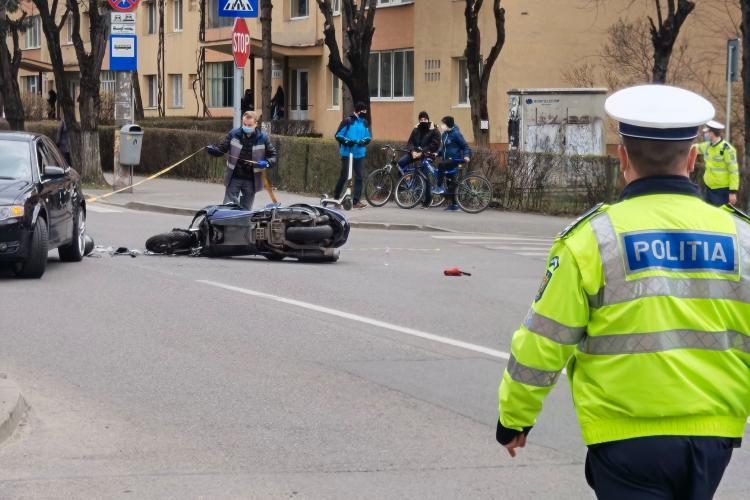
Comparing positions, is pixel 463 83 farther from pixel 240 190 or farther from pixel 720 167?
pixel 240 190

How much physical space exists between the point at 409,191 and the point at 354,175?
Result: 1091 millimetres

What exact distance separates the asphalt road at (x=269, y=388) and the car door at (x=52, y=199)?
44 cm

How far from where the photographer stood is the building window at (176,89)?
58062 millimetres

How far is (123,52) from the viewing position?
25609mm

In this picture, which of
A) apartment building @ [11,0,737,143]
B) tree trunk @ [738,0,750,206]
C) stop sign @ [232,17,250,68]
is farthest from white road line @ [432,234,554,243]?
apartment building @ [11,0,737,143]

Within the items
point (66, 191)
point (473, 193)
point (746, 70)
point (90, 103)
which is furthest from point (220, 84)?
point (66, 191)

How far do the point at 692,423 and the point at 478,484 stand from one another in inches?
111

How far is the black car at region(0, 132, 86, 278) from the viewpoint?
12.5 m

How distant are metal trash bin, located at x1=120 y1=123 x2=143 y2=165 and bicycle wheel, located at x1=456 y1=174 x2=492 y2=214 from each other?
701 centimetres

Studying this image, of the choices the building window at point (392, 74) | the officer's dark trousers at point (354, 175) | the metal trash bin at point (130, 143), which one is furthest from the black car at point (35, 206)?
the building window at point (392, 74)

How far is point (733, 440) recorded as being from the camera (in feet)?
11.0

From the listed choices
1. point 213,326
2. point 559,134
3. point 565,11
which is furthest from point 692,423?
point 565,11

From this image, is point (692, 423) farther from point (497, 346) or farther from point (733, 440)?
point (497, 346)

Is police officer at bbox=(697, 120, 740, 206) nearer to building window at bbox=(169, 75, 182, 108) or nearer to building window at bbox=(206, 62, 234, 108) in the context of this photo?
building window at bbox=(206, 62, 234, 108)
